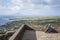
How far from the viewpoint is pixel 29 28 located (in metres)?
4.68

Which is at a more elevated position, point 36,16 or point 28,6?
point 28,6

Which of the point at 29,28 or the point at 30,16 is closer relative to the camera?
the point at 29,28

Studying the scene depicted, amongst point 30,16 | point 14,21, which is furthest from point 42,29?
point 14,21

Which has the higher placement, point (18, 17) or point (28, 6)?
point (28, 6)

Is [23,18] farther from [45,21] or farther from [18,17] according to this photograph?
[45,21]

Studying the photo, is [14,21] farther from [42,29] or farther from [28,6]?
[42,29]

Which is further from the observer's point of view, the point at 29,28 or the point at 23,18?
the point at 23,18

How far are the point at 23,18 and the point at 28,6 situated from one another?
50 centimetres

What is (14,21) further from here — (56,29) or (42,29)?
(56,29)

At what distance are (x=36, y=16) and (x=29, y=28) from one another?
4.15 feet

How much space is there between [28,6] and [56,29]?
5.74 ft

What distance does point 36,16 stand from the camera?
19.2ft

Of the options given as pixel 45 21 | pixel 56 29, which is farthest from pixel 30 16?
pixel 56 29

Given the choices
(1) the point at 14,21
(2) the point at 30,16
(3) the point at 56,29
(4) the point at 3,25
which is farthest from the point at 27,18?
(3) the point at 56,29
